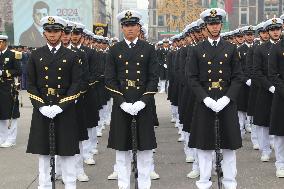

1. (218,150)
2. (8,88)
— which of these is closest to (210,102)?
(218,150)

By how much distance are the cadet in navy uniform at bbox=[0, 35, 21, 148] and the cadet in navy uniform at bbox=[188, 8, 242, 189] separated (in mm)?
5531

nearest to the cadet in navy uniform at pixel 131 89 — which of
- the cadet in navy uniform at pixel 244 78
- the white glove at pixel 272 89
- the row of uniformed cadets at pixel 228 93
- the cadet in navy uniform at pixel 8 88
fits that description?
the row of uniformed cadets at pixel 228 93

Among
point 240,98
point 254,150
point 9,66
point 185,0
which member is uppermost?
point 185,0

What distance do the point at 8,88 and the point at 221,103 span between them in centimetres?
612

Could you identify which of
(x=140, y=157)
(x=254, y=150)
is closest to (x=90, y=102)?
(x=140, y=157)

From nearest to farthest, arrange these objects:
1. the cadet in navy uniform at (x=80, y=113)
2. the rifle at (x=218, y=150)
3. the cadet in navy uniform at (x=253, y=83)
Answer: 1. the rifle at (x=218, y=150)
2. the cadet in navy uniform at (x=80, y=113)
3. the cadet in navy uniform at (x=253, y=83)

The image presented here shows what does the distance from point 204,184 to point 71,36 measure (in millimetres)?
3306

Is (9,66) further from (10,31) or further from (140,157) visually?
(10,31)

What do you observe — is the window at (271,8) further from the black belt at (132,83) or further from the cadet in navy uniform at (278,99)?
the black belt at (132,83)

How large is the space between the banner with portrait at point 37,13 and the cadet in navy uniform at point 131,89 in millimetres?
48545

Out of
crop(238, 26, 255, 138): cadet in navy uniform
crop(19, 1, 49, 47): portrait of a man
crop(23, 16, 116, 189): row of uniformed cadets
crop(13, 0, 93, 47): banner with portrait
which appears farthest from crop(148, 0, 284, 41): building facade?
crop(23, 16, 116, 189): row of uniformed cadets

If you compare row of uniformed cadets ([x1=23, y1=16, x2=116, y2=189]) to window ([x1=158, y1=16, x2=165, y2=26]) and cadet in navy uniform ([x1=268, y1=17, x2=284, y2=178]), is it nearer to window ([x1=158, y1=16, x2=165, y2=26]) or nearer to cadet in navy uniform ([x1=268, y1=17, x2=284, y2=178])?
cadet in navy uniform ([x1=268, y1=17, x2=284, y2=178])

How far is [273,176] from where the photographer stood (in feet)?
25.5

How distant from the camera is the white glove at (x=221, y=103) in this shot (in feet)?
20.0
